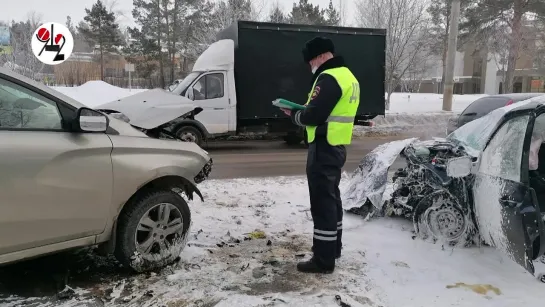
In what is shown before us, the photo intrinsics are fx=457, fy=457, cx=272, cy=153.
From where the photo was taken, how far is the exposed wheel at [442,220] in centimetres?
443

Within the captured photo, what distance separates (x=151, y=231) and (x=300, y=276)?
130 centimetres

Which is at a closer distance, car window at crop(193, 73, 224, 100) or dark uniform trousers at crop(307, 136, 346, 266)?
dark uniform trousers at crop(307, 136, 346, 266)

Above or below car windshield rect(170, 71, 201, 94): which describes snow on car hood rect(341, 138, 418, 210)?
below

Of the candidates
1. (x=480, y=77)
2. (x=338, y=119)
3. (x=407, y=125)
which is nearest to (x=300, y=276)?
(x=338, y=119)

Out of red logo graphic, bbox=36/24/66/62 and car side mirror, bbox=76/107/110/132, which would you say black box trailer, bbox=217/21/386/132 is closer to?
car side mirror, bbox=76/107/110/132

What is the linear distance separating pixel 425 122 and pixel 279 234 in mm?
16413

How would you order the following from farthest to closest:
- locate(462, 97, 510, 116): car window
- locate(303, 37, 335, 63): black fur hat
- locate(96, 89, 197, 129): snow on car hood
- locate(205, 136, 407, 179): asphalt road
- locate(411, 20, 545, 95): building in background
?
1. locate(411, 20, 545, 95): building in background
2. locate(462, 97, 510, 116): car window
3. locate(205, 136, 407, 179): asphalt road
4. locate(96, 89, 197, 129): snow on car hood
5. locate(303, 37, 335, 63): black fur hat

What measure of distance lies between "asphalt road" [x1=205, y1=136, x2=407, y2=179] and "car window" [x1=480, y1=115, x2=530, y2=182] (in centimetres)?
350

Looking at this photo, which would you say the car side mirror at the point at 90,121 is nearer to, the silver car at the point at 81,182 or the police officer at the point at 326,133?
the silver car at the point at 81,182

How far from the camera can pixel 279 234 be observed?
16.2 ft

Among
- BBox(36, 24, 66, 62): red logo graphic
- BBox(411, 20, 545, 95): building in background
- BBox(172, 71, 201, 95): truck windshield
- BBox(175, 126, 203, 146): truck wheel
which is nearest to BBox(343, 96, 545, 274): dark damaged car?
BBox(175, 126, 203, 146): truck wheel

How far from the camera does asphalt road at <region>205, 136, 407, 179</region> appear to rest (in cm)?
897

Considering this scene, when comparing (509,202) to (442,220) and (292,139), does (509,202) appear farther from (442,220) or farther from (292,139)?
(292,139)

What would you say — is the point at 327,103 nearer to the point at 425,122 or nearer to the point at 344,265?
the point at 344,265
